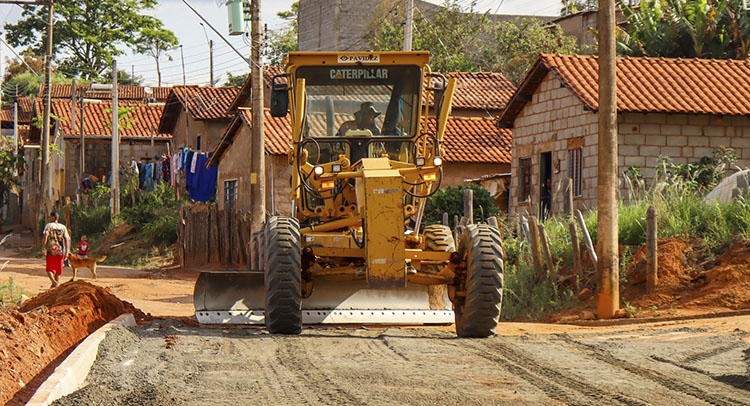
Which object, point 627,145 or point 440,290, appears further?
point 627,145

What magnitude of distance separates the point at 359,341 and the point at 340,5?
46.1 m

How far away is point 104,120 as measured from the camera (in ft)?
186

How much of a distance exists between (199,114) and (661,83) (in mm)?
24782

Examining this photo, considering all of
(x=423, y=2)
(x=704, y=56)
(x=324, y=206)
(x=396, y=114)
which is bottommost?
(x=324, y=206)

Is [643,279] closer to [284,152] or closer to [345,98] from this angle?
[345,98]

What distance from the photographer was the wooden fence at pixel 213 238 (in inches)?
1250

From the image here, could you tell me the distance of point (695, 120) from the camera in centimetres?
2652

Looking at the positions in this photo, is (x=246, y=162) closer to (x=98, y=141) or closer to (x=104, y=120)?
(x=98, y=141)

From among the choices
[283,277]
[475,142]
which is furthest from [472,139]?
[283,277]

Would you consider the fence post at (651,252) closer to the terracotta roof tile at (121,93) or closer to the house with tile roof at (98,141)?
the house with tile roof at (98,141)

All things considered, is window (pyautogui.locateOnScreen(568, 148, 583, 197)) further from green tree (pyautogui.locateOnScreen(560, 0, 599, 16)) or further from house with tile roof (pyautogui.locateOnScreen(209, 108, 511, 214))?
green tree (pyautogui.locateOnScreen(560, 0, 599, 16))

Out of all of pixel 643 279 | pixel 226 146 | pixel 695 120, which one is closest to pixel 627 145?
pixel 695 120

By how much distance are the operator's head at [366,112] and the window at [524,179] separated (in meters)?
16.8

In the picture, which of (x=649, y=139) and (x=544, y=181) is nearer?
(x=649, y=139)
